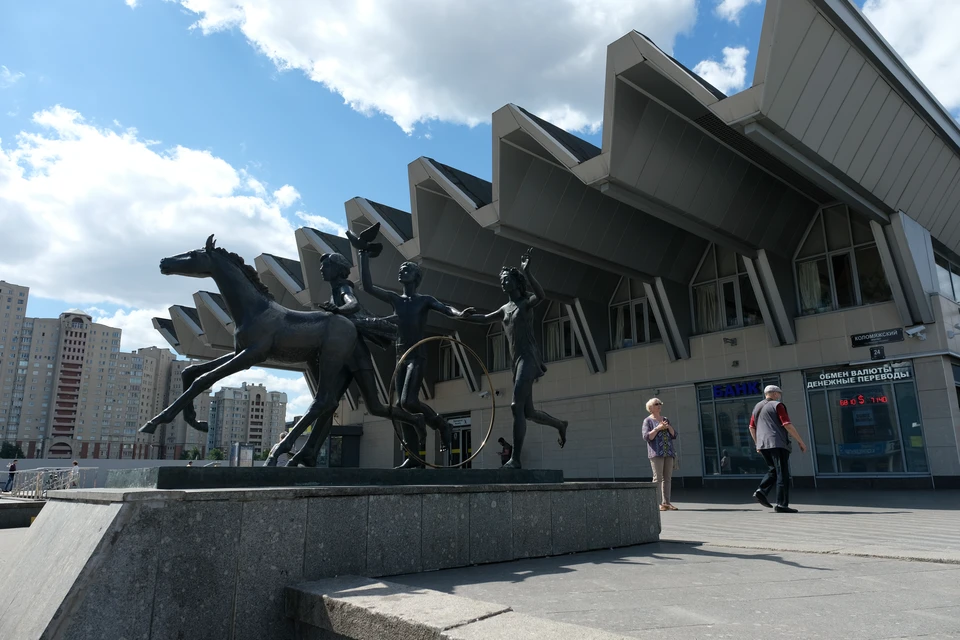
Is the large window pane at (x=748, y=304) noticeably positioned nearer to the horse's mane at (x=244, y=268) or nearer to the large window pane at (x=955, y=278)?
the large window pane at (x=955, y=278)

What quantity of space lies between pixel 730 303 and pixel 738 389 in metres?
2.93

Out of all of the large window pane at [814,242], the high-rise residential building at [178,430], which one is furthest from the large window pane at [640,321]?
the high-rise residential building at [178,430]

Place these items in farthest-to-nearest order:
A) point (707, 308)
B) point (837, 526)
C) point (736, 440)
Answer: point (707, 308) < point (736, 440) < point (837, 526)

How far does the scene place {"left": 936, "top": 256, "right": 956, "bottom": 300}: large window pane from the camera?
19.6 metres

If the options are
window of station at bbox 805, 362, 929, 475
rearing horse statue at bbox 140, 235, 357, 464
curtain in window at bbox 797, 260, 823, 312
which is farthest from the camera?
curtain in window at bbox 797, 260, 823, 312

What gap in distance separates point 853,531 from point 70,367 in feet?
394

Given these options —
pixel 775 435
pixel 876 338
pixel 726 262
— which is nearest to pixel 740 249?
pixel 726 262

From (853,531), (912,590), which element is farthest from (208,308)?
(912,590)

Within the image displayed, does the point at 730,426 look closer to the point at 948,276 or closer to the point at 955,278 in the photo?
the point at 948,276

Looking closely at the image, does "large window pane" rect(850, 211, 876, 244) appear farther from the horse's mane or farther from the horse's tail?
the horse's mane

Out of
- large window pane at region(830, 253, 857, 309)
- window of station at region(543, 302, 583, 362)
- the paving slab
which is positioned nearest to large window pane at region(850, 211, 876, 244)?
large window pane at region(830, 253, 857, 309)

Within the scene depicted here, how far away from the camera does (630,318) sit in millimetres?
24844

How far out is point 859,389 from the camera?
18.2 meters

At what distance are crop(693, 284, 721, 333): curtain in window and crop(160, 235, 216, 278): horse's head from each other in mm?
18769
